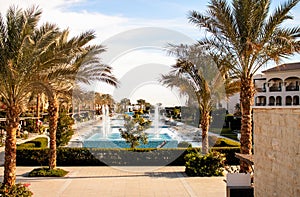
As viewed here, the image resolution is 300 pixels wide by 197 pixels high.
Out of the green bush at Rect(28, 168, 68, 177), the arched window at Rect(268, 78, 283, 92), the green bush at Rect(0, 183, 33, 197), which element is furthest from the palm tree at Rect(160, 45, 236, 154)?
the arched window at Rect(268, 78, 283, 92)

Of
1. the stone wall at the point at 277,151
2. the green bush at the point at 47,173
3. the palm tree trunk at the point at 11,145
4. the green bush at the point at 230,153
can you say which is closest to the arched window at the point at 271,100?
the green bush at the point at 230,153

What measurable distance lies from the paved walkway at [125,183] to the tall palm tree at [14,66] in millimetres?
1862

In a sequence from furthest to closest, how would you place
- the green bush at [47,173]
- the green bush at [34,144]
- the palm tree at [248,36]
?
the green bush at [34,144] < the green bush at [47,173] < the palm tree at [248,36]

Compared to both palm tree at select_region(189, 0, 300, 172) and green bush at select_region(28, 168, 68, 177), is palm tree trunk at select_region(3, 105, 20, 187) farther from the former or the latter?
palm tree at select_region(189, 0, 300, 172)

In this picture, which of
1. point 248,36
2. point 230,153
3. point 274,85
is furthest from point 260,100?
point 248,36

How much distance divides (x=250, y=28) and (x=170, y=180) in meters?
6.19

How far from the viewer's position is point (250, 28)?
1241 cm

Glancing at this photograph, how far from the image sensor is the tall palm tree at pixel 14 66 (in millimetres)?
10445

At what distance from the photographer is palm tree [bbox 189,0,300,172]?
12109 millimetres

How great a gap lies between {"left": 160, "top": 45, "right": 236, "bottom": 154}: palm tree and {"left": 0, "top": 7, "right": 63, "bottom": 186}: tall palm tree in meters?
7.63

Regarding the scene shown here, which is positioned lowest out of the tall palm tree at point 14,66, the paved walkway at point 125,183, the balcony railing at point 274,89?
the paved walkway at point 125,183

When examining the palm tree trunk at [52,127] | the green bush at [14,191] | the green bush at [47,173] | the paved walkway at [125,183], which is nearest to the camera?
the green bush at [14,191]

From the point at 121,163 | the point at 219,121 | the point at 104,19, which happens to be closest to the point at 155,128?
the point at 219,121

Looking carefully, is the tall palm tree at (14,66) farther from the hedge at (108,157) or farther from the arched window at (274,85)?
the arched window at (274,85)
